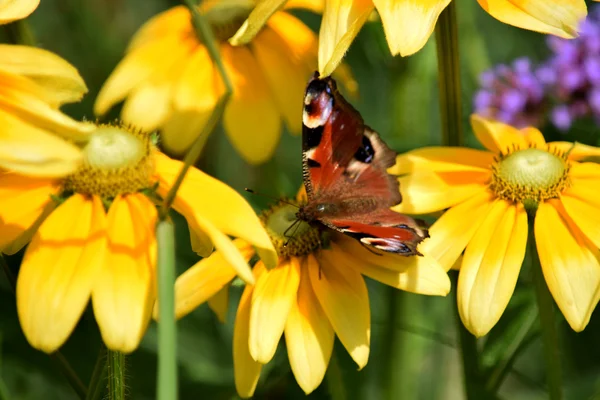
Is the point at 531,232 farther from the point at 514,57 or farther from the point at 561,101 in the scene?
the point at 514,57

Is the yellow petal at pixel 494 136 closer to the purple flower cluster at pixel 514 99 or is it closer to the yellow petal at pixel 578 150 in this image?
the yellow petal at pixel 578 150

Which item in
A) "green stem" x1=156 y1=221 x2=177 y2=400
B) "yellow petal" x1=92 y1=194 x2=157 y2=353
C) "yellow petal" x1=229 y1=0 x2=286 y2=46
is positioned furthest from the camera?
"yellow petal" x1=229 y1=0 x2=286 y2=46

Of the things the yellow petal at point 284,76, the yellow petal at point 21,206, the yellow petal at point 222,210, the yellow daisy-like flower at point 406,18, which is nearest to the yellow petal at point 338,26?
the yellow daisy-like flower at point 406,18

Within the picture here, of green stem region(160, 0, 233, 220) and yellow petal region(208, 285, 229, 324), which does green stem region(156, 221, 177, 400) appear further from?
yellow petal region(208, 285, 229, 324)

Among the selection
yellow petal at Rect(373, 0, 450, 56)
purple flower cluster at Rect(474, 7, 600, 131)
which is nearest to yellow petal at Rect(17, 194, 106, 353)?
yellow petal at Rect(373, 0, 450, 56)

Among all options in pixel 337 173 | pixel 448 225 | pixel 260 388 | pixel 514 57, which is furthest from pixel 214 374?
pixel 514 57
